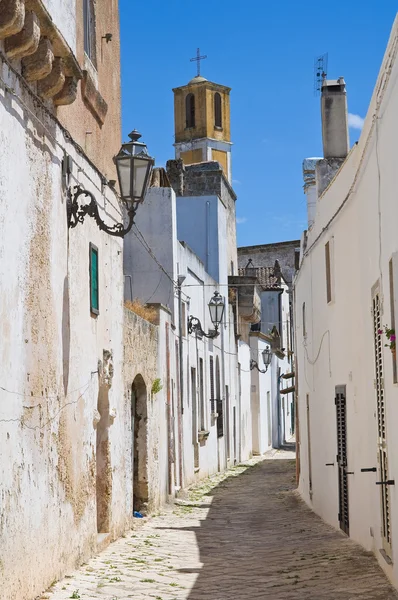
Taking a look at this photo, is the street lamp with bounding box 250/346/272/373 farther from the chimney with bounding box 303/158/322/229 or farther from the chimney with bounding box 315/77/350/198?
the chimney with bounding box 315/77/350/198

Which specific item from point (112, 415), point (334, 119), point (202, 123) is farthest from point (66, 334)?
point (202, 123)

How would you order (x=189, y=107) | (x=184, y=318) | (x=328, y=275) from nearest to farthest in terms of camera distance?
1. (x=328, y=275)
2. (x=184, y=318)
3. (x=189, y=107)

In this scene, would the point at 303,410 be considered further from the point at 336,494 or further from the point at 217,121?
the point at 217,121

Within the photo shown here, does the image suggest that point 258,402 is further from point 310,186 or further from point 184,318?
point 310,186

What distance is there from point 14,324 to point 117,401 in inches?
203

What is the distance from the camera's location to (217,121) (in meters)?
54.7

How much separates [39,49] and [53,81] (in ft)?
1.90

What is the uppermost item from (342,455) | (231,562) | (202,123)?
(202,123)

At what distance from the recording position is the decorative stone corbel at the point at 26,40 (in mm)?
7438

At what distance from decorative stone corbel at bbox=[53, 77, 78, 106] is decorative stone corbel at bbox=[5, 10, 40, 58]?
1254mm

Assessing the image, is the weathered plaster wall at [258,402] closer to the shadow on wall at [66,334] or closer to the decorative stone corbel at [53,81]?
the shadow on wall at [66,334]

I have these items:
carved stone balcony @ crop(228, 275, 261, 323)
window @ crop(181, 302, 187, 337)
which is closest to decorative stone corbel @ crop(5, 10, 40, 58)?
window @ crop(181, 302, 187, 337)

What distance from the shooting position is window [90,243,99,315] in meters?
10.8

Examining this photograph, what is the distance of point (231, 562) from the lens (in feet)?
33.9
